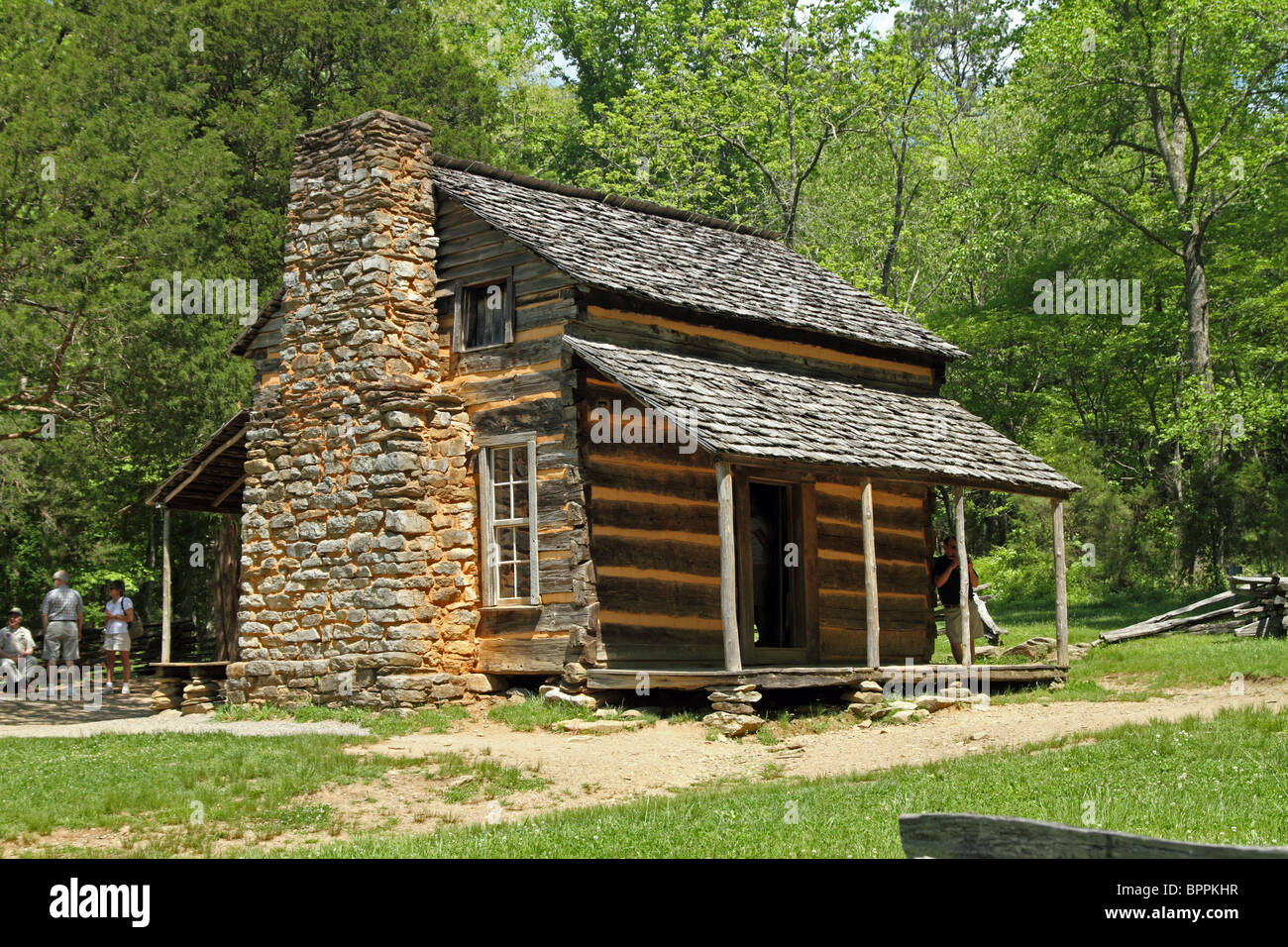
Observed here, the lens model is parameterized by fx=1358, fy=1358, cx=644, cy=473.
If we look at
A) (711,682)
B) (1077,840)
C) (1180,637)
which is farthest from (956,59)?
(1077,840)

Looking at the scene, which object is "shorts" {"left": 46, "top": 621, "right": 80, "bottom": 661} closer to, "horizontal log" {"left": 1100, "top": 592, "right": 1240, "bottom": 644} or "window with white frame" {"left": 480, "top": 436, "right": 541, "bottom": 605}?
"window with white frame" {"left": 480, "top": 436, "right": 541, "bottom": 605}

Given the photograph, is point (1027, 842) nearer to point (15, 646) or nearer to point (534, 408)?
point (534, 408)

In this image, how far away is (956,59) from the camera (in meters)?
50.9

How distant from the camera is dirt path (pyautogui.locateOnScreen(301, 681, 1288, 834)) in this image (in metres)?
10.5

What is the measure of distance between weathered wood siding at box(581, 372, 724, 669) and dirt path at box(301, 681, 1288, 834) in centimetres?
181

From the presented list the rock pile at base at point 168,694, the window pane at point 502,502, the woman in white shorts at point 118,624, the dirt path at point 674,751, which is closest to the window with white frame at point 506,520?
the window pane at point 502,502

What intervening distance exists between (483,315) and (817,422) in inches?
169

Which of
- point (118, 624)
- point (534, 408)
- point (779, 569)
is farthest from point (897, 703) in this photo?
point (118, 624)

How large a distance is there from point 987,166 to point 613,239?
2085cm

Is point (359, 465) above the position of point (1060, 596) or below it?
above

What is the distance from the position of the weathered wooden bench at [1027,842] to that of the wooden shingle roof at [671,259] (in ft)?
38.4

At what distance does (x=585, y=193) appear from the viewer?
20.3m

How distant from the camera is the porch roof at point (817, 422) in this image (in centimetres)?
1449
